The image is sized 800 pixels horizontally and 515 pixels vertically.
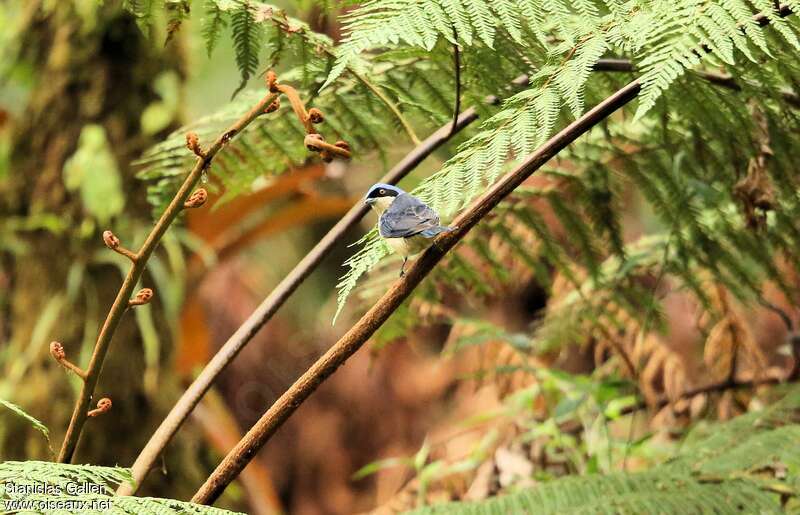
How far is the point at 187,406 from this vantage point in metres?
0.93

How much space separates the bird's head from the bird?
2.4 inches

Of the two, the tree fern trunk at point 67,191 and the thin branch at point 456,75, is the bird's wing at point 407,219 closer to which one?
the thin branch at point 456,75

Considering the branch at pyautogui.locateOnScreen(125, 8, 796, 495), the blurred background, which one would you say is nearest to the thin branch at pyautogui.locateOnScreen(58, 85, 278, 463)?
the branch at pyautogui.locateOnScreen(125, 8, 796, 495)

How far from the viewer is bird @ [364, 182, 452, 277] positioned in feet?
2.83

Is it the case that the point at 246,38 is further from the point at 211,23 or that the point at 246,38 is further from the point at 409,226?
the point at 409,226

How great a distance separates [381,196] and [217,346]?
11.3ft

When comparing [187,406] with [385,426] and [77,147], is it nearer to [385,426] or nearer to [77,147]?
[77,147]

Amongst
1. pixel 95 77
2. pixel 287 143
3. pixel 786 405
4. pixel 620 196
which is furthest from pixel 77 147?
pixel 786 405

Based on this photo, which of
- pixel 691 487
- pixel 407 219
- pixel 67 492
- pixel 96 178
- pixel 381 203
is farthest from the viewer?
pixel 96 178

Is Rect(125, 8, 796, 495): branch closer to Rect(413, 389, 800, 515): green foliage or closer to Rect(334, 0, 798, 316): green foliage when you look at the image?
Rect(334, 0, 798, 316): green foliage

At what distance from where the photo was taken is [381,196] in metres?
0.99

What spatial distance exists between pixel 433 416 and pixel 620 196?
2.63m

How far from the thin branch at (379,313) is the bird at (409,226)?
24 millimetres

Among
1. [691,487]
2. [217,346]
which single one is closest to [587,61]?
[691,487]
